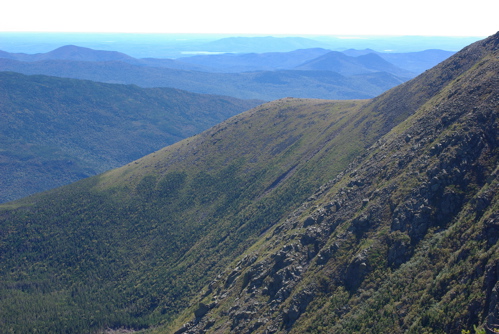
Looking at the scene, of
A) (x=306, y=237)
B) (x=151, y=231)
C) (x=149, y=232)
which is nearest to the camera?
(x=306, y=237)

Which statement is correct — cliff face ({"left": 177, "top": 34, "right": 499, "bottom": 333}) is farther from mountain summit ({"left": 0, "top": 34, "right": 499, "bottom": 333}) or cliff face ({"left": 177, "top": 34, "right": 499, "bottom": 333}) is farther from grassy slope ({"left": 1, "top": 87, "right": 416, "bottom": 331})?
grassy slope ({"left": 1, "top": 87, "right": 416, "bottom": 331})

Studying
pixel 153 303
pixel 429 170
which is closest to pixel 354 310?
pixel 429 170

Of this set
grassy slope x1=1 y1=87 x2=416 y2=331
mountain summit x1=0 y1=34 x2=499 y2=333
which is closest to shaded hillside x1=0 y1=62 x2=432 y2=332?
grassy slope x1=1 y1=87 x2=416 y2=331

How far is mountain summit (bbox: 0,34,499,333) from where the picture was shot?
5288 centimetres

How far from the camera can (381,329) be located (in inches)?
1998

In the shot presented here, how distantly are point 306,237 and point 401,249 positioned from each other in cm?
2322

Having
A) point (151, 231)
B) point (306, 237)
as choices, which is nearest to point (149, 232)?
point (151, 231)

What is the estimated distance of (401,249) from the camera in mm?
59344

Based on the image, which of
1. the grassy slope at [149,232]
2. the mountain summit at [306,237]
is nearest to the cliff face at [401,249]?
the mountain summit at [306,237]

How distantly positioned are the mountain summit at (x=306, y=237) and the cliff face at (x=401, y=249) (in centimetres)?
25

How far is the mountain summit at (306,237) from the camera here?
52.9 metres

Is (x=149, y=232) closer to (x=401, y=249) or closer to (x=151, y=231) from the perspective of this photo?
(x=151, y=231)

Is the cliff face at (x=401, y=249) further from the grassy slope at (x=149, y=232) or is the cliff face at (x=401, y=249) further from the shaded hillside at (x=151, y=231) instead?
the grassy slope at (x=149, y=232)

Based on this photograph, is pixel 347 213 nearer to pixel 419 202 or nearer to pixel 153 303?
pixel 419 202
